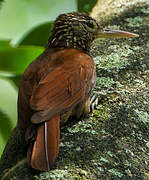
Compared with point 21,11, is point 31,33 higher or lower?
higher

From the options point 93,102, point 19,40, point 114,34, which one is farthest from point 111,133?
point 19,40

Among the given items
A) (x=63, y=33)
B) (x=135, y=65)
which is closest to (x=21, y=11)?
(x=63, y=33)

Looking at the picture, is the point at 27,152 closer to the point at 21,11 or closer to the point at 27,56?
the point at 27,56

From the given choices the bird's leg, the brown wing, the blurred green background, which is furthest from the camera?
the blurred green background

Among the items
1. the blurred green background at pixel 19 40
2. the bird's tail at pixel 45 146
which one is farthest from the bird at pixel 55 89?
the blurred green background at pixel 19 40

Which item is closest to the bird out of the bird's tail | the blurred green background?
the bird's tail

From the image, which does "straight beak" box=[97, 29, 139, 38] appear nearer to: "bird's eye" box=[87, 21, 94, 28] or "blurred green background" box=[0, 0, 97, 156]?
"bird's eye" box=[87, 21, 94, 28]

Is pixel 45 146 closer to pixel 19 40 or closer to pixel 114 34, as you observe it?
pixel 114 34
